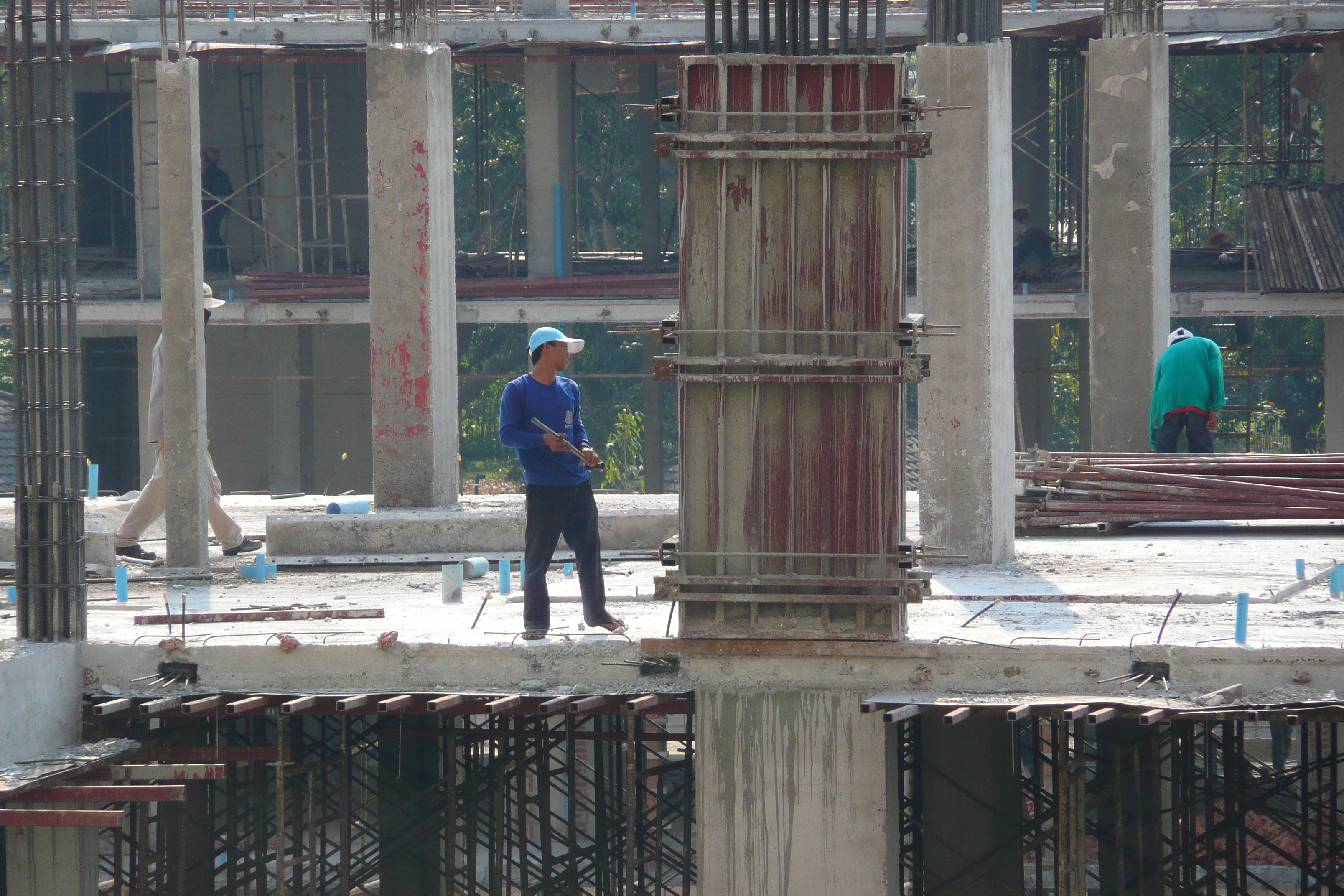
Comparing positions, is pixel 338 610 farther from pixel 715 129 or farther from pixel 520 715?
pixel 715 129

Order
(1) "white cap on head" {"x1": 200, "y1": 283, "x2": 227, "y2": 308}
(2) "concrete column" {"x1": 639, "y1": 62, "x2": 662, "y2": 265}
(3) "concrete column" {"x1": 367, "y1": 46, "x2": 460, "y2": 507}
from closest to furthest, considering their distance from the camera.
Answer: (1) "white cap on head" {"x1": 200, "y1": 283, "x2": 227, "y2": 308} < (3) "concrete column" {"x1": 367, "y1": 46, "x2": 460, "y2": 507} < (2) "concrete column" {"x1": 639, "y1": 62, "x2": 662, "y2": 265}

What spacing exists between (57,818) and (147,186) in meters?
14.4

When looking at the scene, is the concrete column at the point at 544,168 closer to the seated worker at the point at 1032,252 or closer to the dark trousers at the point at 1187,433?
the seated worker at the point at 1032,252

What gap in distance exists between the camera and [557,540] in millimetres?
7332

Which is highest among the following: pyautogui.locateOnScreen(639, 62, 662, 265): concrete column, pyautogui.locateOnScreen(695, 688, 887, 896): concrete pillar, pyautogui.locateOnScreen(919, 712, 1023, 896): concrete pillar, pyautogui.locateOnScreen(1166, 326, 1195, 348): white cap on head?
pyautogui.locateOnScreen(639, 62, 662, 265): concrete column

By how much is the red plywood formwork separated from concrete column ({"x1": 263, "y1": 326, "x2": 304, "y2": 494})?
15377 mm

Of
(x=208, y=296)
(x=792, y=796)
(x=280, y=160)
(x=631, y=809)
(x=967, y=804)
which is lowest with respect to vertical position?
(x=967, y=804)

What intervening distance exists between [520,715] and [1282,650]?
3.55 m

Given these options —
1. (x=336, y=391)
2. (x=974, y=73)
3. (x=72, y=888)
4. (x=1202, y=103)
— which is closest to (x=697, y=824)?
(x=72, y=888)

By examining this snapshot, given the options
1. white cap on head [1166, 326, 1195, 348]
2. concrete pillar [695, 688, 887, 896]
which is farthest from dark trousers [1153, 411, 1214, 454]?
concrete pillar [695, 688, 887, 896]

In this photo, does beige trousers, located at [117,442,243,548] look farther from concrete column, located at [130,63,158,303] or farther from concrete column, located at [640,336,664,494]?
concrete column, located at [640,336,664,494]

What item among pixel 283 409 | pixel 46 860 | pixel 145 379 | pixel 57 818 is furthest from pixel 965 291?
pixel 283 409

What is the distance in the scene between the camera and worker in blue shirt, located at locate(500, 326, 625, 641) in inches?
281

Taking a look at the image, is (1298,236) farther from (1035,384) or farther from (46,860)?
(46,860)
